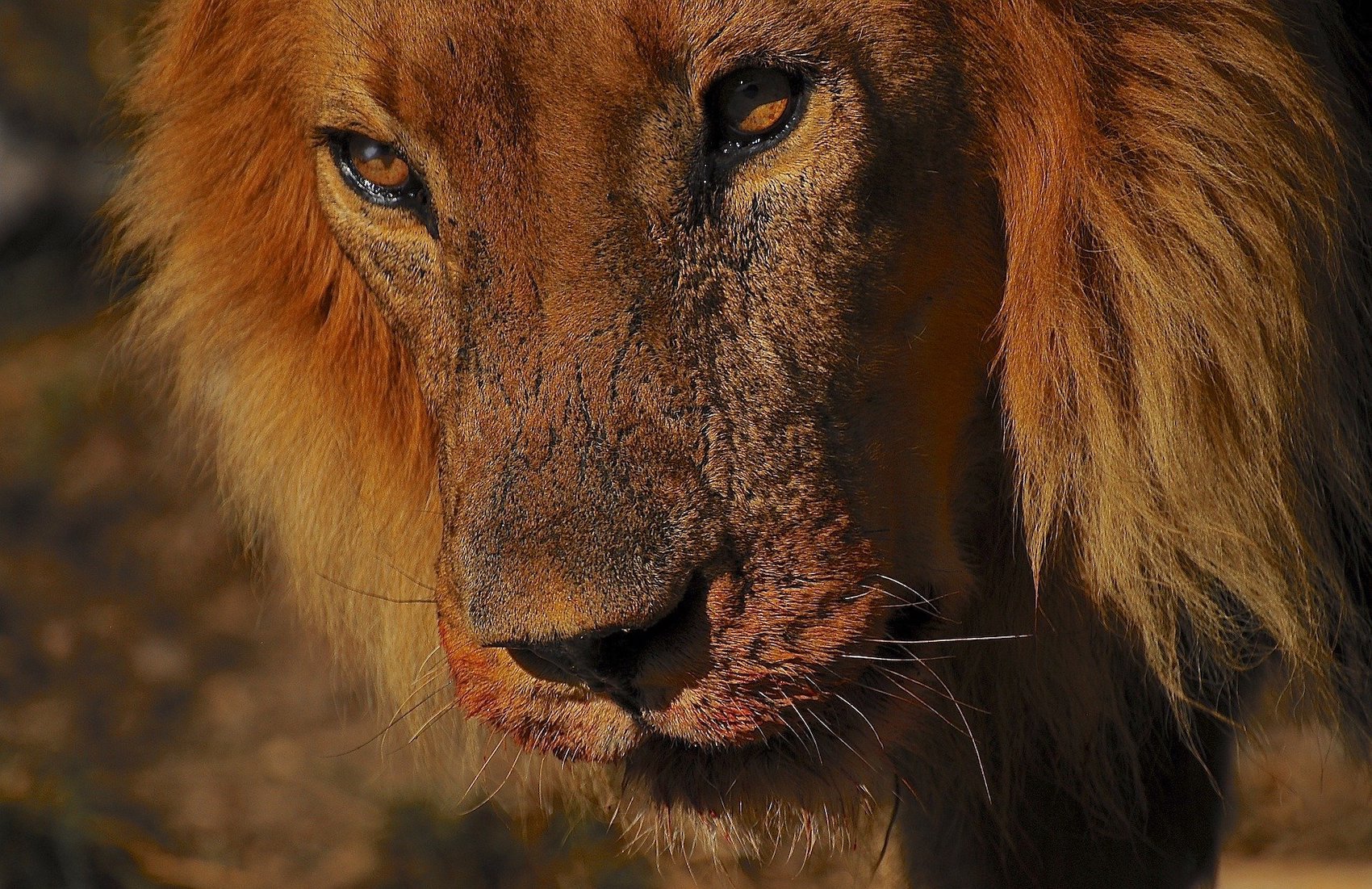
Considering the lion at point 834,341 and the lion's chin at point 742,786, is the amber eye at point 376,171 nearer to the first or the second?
the lion at point 834,341

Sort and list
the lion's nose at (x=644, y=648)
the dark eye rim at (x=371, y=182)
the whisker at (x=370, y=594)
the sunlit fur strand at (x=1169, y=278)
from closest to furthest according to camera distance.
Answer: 1. the lion's nose at (x=644, y=648)
2. the sunlit fur strand at (x=1169, y=278)
3. the dark eye rim at (x=371, y=182)
4. the whisker at (x=370, y=594)

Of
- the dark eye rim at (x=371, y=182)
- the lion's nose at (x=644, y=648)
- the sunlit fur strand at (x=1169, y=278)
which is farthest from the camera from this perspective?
the dark eye rim at (x=371, y=182)

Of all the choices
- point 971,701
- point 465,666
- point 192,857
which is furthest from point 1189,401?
point 192,857

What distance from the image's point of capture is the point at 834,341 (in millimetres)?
1644

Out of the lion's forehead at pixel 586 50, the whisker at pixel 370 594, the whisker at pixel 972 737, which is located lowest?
the whisker at pixel 972 737

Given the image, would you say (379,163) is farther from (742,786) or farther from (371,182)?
(742,786)

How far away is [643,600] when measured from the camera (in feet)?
4.90

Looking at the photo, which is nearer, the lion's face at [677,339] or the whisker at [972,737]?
the lion's face at [677,339]

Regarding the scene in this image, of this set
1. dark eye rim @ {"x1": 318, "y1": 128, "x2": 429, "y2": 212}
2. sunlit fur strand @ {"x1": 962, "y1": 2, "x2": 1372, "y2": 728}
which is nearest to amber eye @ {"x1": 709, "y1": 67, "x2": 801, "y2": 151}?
sunlit fur strand @ {"x1": 962, "y1": 2, "x2": 1372, "y2": 728}

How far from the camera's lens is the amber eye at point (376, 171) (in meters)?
1.80

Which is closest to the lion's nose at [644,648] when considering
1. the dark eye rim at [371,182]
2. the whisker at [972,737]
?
the whisker at [972,737]

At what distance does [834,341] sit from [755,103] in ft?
0.84

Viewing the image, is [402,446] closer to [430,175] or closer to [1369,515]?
[430,175]

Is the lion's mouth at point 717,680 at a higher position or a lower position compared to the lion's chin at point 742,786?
higher
